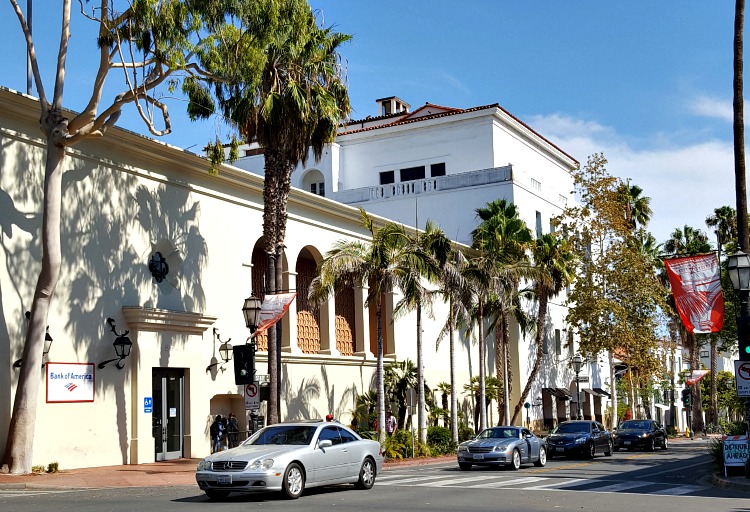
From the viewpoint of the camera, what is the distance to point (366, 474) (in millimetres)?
19203

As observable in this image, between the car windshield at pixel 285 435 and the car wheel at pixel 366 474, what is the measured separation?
1.71 metres

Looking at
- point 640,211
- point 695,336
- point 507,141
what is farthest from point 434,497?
point 695,336

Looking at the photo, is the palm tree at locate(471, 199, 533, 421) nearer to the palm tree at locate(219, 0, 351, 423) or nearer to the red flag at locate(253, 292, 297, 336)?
the palm tree at locate(219, 0, 351, 423)

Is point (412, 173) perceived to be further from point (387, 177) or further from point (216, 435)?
point (216, 435)

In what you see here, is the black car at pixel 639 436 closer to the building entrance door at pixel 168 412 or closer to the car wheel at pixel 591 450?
the car wheel at pixel 591 450

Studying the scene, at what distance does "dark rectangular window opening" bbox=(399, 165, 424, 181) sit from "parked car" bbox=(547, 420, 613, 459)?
964 inches

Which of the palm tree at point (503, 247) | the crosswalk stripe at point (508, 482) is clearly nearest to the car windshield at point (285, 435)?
the crosswalk stripe at point (508, 482)

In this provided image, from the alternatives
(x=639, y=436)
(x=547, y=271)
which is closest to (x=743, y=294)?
(x=639, y=436)

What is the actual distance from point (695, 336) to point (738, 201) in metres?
48.3

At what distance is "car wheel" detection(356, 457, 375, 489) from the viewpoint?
19047 mm

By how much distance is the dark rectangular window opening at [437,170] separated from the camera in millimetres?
55094

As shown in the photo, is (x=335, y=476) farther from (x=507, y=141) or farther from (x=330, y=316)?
(x=507, y=141)

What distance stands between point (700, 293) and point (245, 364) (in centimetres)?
1120

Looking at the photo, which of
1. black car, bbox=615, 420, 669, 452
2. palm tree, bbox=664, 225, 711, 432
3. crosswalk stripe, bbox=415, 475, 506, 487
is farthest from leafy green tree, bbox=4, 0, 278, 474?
palm tree, bbox=664, 225, 711, 432
